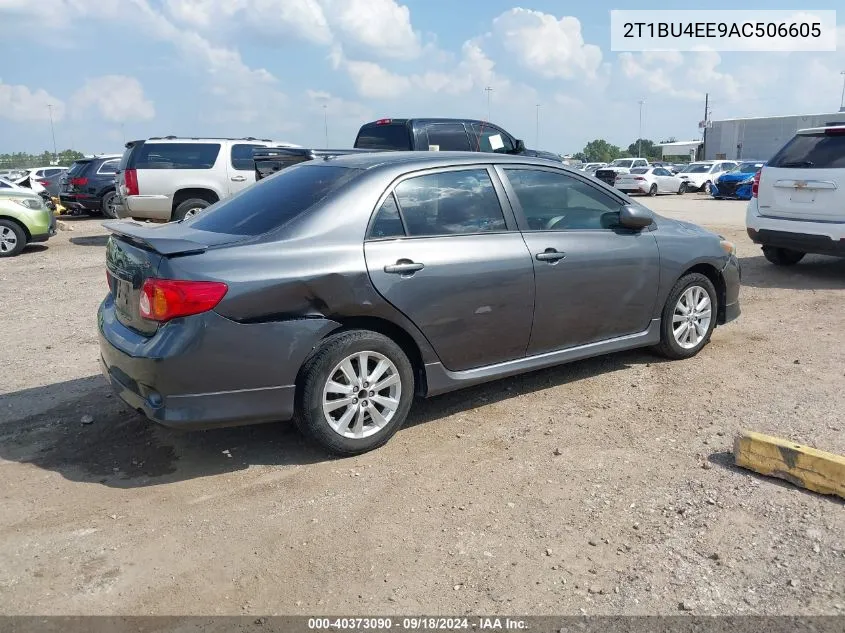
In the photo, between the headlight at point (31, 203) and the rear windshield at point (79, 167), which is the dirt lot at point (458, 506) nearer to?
the headlight at point (31, 203)

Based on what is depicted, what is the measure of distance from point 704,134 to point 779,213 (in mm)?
56713

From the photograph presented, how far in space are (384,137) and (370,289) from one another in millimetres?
8338

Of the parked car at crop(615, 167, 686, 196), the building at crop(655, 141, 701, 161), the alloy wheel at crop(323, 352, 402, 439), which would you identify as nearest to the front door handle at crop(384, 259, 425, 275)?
the alloy wheel at crop(323, 352, 402, 439)

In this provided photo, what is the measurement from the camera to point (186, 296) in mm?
3521

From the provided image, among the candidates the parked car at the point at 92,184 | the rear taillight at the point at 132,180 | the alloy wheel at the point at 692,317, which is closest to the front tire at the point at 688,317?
the alloy wheel at the point at 692,317

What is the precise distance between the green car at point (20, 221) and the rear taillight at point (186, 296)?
10.5 m

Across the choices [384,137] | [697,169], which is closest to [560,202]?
[384,137]

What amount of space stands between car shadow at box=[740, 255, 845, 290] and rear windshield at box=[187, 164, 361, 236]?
20.1ft

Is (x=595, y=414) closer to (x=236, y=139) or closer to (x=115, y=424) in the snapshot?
(x=115, y=424)

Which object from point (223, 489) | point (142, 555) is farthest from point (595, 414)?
point (142, 555)

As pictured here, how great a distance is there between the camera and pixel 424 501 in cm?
353

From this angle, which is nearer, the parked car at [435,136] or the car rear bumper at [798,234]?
the car rear bumper at [798,234]

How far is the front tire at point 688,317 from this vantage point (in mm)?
5387

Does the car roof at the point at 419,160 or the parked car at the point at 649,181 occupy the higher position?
the car roof at the point at 419,160
